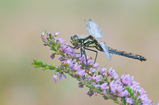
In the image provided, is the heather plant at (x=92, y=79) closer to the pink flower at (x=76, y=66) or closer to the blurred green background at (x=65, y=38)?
the pink flower at (x=76, y=66)

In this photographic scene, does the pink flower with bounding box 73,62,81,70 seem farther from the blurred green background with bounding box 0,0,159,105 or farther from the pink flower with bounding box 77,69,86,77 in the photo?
the blurred green background with bounding box 0,0,159,105

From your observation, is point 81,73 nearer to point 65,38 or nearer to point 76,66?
point 76,66

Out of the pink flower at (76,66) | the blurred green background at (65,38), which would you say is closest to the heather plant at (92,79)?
the pink flower at (76,66)

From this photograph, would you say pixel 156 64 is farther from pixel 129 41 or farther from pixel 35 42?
pixel 35 42

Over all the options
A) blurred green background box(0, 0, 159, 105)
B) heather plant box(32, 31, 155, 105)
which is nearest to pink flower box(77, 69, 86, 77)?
heather plant box(32, 31, 155, 105)

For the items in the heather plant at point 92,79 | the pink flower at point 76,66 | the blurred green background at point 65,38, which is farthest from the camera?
the blurred green background at point 65,38
